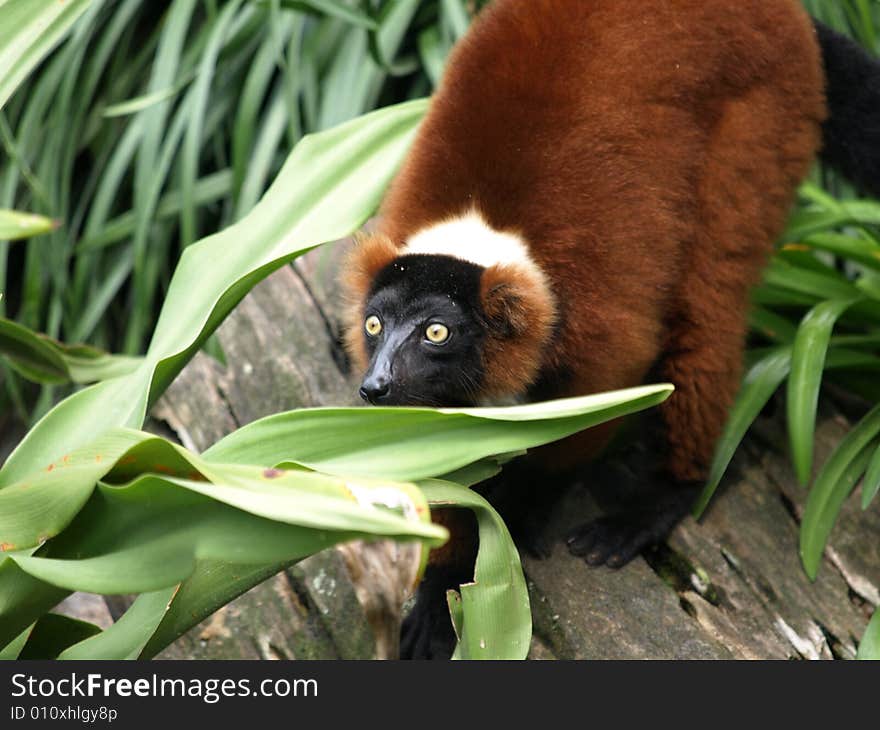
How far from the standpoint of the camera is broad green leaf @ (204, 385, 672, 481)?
1721mm

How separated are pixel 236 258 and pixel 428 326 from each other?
1.54 feet

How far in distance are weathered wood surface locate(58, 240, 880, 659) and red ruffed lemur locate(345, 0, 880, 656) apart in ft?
0.38

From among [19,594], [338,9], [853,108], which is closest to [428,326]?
[19,594]

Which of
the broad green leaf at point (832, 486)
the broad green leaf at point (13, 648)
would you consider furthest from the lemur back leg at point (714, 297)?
the broad green leaf at point (13, 648)

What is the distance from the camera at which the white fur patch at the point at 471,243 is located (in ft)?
8.29

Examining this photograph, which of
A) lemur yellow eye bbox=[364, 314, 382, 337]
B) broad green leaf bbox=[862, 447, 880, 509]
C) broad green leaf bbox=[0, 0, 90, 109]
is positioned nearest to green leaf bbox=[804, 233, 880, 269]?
broad green leaf bbox=[862, 447, 880, 509]

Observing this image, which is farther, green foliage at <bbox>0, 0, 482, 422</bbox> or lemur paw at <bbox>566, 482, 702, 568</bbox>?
green foliage at <bbox>0, 0, 482, 422</bbox>

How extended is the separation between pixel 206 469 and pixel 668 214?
146cm

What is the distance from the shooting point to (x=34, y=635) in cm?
209

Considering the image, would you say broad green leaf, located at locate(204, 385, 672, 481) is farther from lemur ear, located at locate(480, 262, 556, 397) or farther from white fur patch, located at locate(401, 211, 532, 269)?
white fur patch, located at locate(401, 211, 532, 269)

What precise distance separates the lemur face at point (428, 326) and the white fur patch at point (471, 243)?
0.06 meters

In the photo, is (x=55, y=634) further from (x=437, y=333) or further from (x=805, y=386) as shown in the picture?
(x=805, y=386)

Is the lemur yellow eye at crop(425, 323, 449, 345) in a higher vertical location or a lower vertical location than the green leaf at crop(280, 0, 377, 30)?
lower
